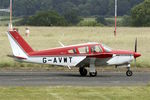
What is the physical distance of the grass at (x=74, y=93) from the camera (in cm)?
1727

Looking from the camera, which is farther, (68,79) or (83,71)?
(83,71)

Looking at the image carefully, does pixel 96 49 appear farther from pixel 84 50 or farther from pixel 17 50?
pixel 17 50

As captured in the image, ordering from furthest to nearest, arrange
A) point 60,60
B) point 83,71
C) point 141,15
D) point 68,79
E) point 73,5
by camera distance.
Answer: point 73,5
point 141,15
point 83,71
point 60,60
point 68,79

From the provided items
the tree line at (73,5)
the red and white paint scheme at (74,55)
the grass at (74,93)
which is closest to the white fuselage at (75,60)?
the red and white paint scheme at (74,55)

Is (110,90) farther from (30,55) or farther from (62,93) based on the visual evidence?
(30,55)

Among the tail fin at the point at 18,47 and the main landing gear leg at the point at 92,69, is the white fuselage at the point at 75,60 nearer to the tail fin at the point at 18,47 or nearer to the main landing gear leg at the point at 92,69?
the main landing gear leg at the point at 92,69

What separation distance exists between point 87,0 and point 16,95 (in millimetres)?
141508

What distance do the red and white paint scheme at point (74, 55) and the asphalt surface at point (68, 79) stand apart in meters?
0.57

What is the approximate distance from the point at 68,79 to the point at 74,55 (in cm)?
198

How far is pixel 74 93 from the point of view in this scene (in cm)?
1817

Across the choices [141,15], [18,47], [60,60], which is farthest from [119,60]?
[141,15]

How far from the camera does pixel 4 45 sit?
41.7 m

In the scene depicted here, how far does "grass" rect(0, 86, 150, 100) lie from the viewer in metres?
17.3

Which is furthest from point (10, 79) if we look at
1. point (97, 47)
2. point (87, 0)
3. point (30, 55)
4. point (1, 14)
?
point (87, 0)
